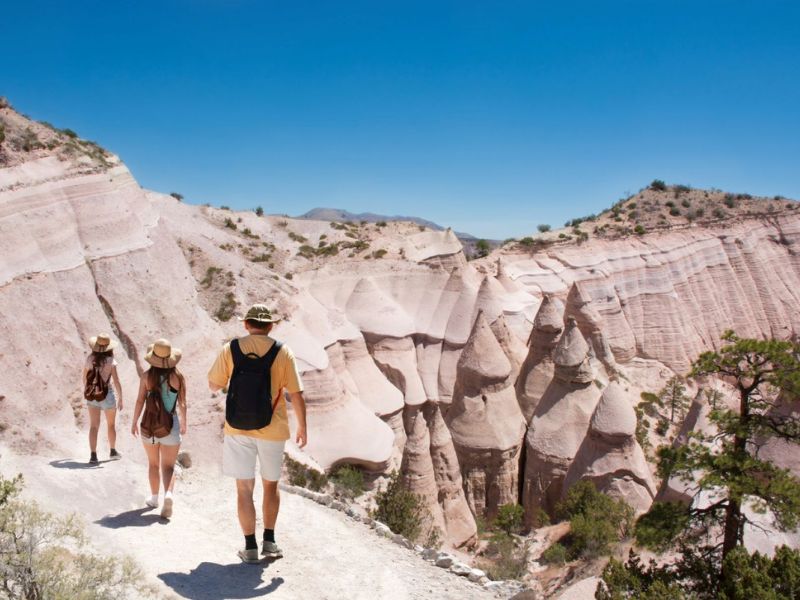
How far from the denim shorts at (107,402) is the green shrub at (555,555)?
10.2 meters

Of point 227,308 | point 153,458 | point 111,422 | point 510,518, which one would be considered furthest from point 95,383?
point 510,518

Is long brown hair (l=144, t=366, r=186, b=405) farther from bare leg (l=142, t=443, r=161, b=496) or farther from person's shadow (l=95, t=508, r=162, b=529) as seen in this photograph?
person's shadow (l=95, t=508, r=162, b=529)

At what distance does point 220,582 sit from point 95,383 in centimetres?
336

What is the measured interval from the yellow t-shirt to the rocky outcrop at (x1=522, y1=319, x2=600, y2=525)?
13.8 meters

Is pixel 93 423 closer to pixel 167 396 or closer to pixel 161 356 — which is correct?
pixel 167 396

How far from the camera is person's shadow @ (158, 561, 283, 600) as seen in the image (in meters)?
4.73

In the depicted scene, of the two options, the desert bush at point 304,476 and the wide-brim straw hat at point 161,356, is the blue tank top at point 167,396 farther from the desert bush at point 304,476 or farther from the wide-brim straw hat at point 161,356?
the desert bush at point 304,476

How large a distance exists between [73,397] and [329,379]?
7.03 m

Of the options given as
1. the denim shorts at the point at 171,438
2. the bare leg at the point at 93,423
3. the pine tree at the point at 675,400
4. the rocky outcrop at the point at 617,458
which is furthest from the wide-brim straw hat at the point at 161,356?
the pine tree at the point at 675,400

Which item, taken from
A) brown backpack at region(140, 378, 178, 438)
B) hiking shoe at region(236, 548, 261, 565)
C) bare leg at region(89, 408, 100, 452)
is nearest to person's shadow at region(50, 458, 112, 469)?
bare leg at region(89, 408, 100, 452)

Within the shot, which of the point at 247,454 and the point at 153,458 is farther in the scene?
the point at 153,458

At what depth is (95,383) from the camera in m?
6.91

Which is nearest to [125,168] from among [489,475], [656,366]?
[489,475]

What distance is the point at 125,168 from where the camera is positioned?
14.2 metres
